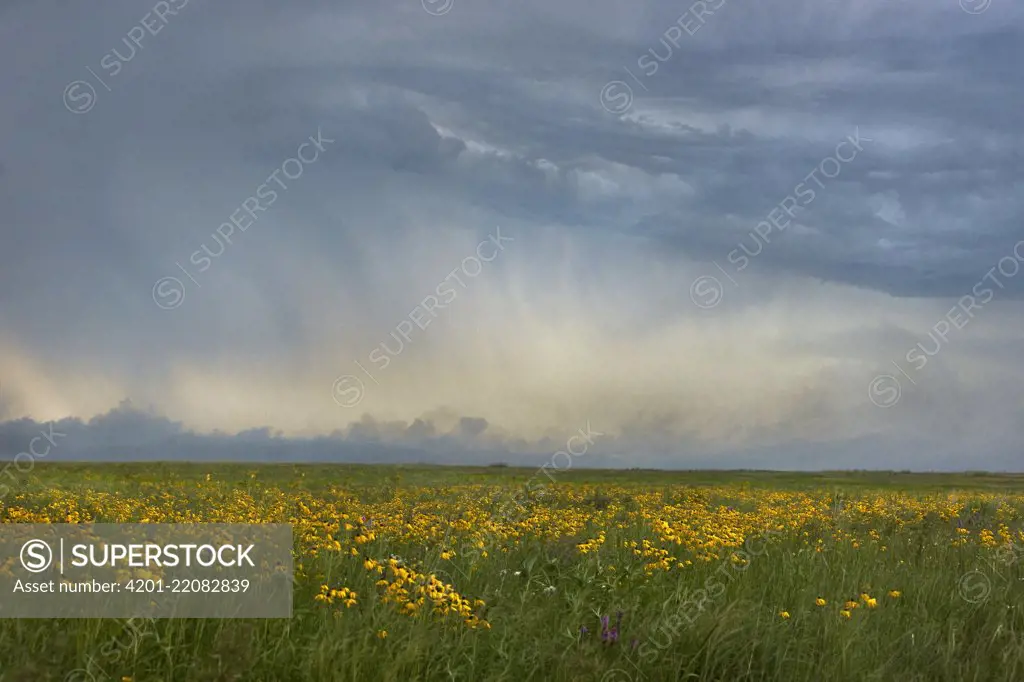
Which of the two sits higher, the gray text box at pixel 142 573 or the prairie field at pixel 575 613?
the gray text box at pixel 142 573

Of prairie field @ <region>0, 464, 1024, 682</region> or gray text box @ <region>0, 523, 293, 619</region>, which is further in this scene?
gray text box @ <region>0, 523, 293, 619</region>

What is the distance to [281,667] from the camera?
5445mm

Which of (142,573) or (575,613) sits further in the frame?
(575,613)

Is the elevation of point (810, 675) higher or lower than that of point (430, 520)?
lower

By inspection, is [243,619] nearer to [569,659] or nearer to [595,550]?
[569,659]

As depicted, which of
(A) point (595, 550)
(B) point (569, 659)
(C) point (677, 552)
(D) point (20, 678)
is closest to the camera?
(D) point (20, 678)

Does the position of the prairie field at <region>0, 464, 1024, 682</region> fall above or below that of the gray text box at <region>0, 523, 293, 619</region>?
below

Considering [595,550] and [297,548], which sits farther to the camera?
[595,550]

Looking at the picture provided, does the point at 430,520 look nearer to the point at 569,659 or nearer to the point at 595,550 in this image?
the point at 595,550

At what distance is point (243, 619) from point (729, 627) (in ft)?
12.2

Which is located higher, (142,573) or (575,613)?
(142,573)

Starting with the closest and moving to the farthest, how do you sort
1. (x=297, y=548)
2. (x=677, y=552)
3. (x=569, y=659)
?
(x=569, y=659), (x=297, y=548), (x=677, y=552)

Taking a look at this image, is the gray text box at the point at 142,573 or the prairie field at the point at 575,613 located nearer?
the prairie field at the point at 575,613

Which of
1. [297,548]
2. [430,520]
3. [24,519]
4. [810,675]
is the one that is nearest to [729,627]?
[810,675]
